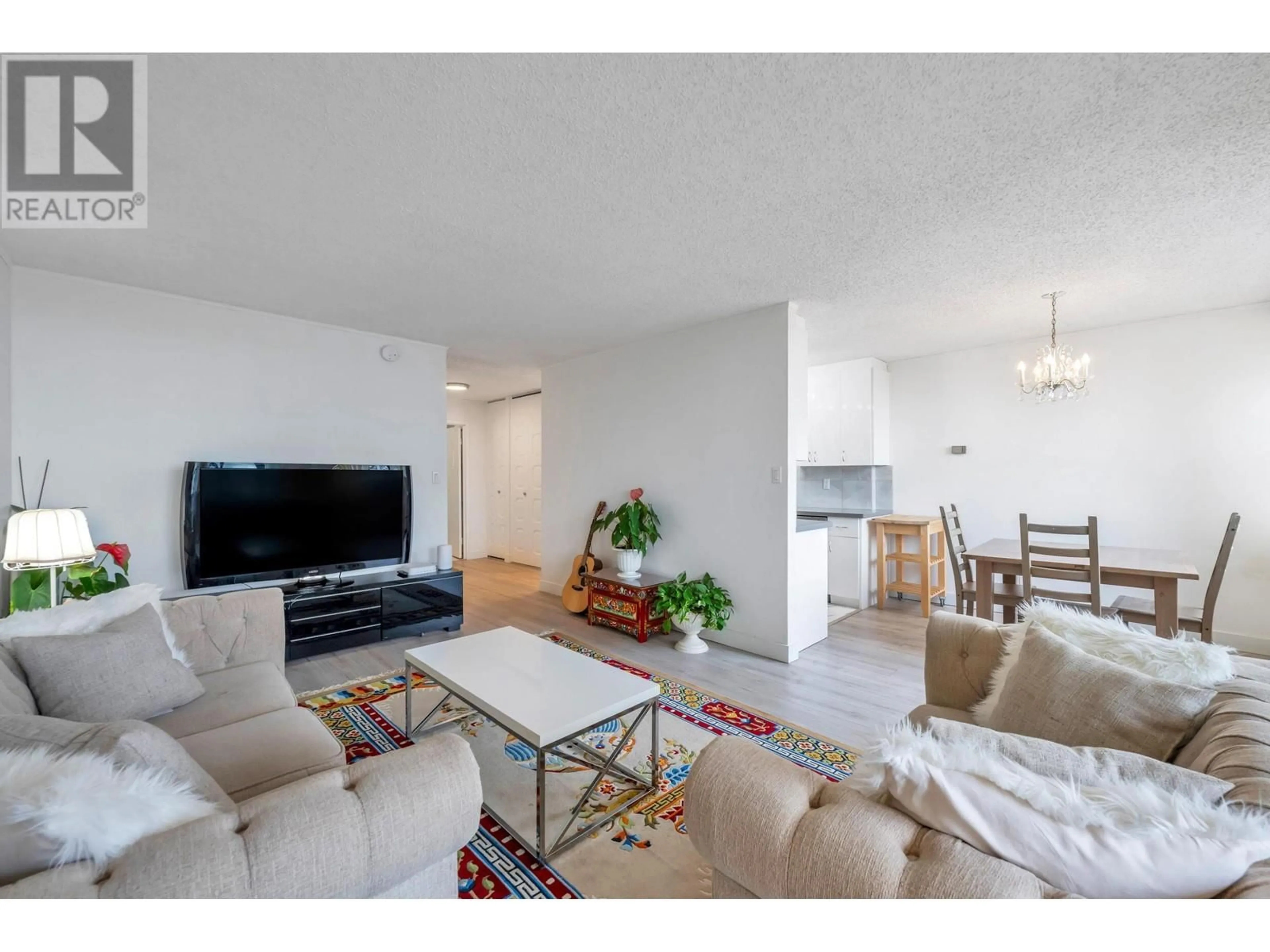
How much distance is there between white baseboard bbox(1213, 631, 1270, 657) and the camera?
11.2 feet

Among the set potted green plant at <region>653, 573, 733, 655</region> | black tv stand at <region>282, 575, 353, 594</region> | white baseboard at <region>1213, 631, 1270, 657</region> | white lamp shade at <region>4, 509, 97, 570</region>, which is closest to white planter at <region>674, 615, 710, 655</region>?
potted green plant at <region>653, 573, 733, 655</region>

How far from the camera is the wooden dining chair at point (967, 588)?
3.37m

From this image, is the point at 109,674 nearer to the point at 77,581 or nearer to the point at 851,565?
the point at 77,581

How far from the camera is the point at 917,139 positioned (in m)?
1.74

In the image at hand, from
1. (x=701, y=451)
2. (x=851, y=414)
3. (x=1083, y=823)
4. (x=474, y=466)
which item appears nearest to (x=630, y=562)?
(x=701, y=451)

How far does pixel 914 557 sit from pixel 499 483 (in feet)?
17.5

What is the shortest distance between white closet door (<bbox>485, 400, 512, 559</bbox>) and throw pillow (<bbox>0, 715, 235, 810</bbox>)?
243 inches

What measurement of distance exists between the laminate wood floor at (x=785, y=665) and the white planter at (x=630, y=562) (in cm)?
46

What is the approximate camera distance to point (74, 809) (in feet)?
2.42

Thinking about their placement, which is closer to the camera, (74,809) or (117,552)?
(74,809)

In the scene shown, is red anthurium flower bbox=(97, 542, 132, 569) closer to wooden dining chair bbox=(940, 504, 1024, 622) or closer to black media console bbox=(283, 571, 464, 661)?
black media console bbox=(283, 571, 464, 661)
